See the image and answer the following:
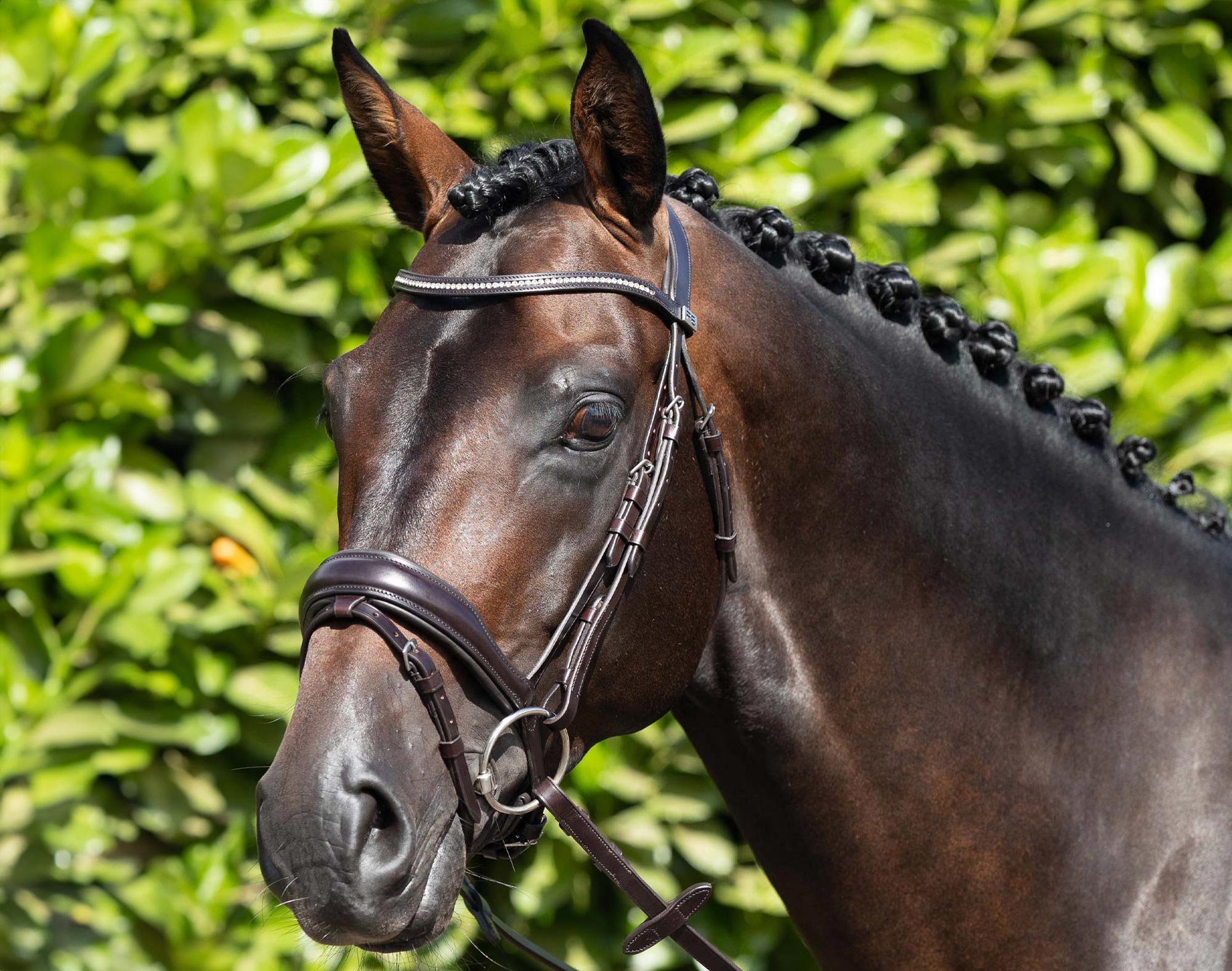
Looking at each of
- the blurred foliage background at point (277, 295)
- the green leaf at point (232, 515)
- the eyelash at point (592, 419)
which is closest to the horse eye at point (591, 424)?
the eyelash at point (592, 419)

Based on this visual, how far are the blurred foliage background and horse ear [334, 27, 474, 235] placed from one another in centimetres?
80

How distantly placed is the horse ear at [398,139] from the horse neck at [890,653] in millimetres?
431

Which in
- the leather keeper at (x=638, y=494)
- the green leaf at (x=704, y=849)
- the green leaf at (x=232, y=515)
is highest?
the leather keeper at (x=638, y=494)

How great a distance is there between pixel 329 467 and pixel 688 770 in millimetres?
1182

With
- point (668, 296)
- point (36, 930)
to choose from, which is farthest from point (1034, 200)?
point (36, 930)

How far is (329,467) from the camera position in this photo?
2896 millimetres

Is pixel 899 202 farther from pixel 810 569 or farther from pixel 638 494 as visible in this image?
pixel 638 494

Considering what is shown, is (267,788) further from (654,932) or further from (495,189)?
(495,189)

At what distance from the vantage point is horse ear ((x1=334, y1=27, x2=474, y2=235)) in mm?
1706

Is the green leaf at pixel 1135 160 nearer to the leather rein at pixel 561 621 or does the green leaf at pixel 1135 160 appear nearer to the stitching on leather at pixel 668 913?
the leather rein at pixel 561 621

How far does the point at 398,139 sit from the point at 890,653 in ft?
3.27

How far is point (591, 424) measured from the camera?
56.1 inches

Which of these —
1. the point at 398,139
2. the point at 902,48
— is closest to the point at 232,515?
the point at 398,139

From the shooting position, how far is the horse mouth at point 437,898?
1.30m
